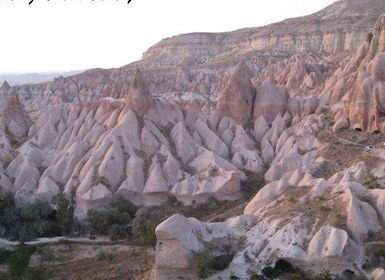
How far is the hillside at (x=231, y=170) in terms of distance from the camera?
19234 millimetres

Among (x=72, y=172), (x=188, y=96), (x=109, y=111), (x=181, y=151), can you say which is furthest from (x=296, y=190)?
(x=188, y=96)

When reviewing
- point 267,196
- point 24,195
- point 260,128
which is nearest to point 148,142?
point 24,195

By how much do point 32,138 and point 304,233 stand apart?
25609mm

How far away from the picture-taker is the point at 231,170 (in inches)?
1246

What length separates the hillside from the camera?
63.1ft

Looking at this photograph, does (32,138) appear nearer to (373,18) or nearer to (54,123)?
(54,123)

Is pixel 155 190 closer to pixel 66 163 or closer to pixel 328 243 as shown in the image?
pixel 66 163

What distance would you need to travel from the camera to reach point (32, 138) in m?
38.1

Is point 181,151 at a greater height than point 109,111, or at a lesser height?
lesser

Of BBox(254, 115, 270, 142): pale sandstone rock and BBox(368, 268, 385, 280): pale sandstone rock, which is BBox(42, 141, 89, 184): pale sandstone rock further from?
BBox(368, 268, 385, 280): pale sandstone rock

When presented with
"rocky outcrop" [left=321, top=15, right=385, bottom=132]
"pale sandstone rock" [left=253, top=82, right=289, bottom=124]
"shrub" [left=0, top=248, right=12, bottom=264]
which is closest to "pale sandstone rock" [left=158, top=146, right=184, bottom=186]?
"pale sandstone rock" [left=253, top=82, right=289, bottom=124]

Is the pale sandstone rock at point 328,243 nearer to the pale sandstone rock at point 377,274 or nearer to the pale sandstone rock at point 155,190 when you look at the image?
the pale sandstone rock at point 377,274

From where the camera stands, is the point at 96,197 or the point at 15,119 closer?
the point at 96,197

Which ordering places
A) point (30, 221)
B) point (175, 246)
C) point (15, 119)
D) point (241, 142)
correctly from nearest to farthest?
point (175, 246)
point (30, 221)
point (241, 142)
point (15, 119)
